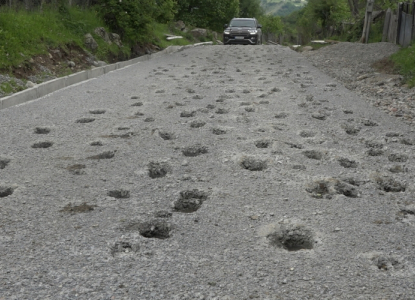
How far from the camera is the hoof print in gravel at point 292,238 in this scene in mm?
2588

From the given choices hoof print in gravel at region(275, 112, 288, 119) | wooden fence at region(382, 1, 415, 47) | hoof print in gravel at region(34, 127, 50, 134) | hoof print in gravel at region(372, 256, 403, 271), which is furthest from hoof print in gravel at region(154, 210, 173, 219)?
wooden fence at region(382, 1, 415, 47)

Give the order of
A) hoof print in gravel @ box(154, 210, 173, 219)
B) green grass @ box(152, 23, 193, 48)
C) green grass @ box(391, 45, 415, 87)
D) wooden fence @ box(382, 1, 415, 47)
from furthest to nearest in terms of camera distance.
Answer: green grass @ box(152, 23, 193, 48) < wooden fence @ box(382, 1, 415, 47) < green grass @ box(391, 45, 415, 87) < hoof print in gravel @ box(154, 210, 173, 219)

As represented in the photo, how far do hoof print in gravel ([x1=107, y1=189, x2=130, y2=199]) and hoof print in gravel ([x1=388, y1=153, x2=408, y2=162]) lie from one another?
2475mm

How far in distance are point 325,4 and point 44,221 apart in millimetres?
30557

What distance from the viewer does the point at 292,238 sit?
8.70 ft

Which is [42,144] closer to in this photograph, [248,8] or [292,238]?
[292,238]

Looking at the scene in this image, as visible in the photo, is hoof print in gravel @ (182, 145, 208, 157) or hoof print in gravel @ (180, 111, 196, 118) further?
hoof print in gravel @ (180, 111, 196, 118)

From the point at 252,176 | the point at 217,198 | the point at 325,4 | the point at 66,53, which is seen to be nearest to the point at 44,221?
the point at 217,198

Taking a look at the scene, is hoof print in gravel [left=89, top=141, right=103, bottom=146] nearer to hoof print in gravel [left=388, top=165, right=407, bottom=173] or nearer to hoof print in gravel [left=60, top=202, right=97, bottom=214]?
hoof print in gravel [left=60, top=202, right=97, bottom=214]

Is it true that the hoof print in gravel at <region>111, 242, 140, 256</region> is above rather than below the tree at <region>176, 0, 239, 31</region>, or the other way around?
below

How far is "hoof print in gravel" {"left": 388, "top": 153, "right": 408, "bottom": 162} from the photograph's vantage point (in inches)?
160

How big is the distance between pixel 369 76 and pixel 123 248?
329 inches

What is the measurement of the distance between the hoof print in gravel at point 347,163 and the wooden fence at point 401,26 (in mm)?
10075

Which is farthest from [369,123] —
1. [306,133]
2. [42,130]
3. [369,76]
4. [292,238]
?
[369,76]
